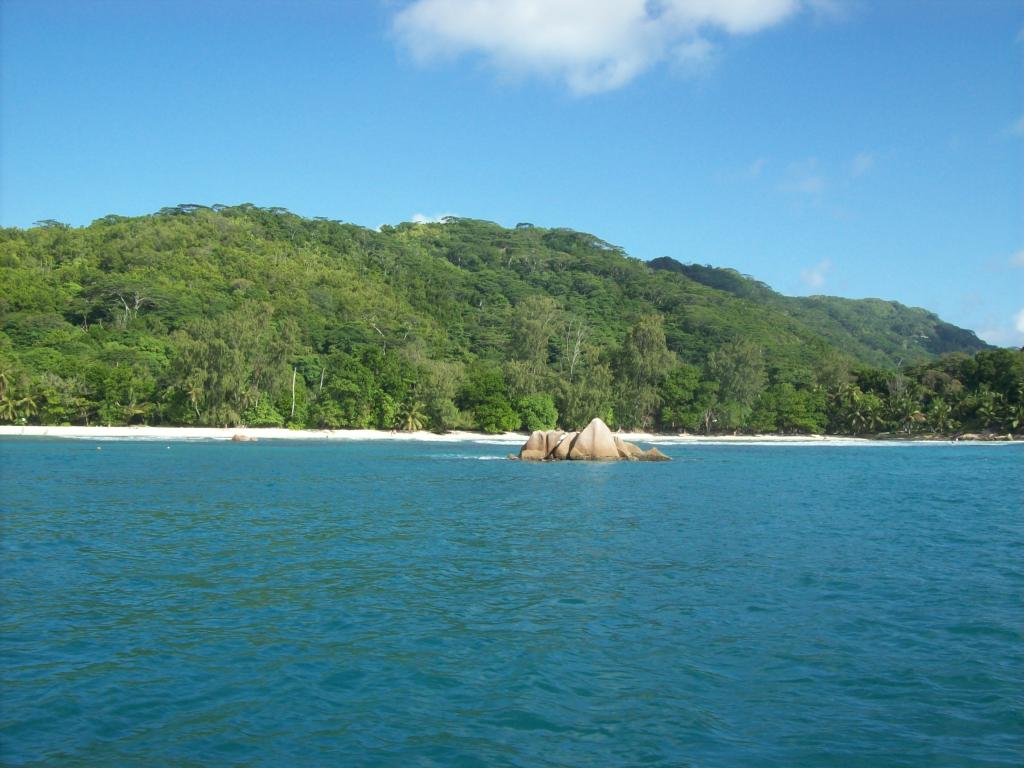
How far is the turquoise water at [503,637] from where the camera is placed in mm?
8859

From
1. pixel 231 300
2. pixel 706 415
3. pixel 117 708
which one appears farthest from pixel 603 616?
pixel 231 300

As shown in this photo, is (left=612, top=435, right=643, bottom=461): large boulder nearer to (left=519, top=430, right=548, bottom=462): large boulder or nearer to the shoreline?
(left=519, top=430, right=548, bottom=462): large boulder

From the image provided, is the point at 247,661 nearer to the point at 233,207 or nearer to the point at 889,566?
the point at 889,566

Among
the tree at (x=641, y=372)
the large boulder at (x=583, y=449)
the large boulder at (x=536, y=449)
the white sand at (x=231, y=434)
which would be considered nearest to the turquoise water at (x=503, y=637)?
the large boulder at (x=536, y=449)

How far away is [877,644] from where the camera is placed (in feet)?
40.4

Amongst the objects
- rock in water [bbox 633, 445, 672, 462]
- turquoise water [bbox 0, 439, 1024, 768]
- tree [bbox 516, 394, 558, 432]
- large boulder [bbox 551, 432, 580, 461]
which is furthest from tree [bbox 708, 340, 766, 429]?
turquoise water [bbox 0, 439, 1024, 768]

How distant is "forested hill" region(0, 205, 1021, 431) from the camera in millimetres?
83312

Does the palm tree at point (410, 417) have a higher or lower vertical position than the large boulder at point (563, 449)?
higher

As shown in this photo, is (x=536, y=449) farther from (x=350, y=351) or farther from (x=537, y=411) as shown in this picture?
(x=350, y=351)

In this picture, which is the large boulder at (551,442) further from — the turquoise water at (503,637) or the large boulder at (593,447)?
the turquoise water at (503,637)

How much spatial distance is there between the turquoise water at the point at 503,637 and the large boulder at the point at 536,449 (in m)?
30.3

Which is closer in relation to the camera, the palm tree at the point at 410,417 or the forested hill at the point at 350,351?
the forested hill at the point at 350,351

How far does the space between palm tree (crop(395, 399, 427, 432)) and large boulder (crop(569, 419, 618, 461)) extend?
107 ft

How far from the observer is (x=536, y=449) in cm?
5838
